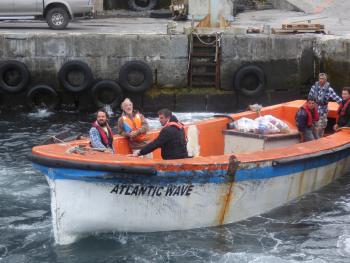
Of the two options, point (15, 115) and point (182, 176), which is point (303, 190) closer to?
point (182, 176)

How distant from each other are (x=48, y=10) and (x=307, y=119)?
10483mm

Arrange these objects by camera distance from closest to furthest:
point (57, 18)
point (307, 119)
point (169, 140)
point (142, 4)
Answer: point (169, 140) → point (307, 119) → point (57, 18) → point (142, 4)

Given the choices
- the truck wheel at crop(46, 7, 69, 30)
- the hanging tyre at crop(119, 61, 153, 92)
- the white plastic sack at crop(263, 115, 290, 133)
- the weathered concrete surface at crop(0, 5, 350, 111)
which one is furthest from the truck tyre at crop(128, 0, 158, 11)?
the white plastic sack at crop(263, 115, 290, 133)

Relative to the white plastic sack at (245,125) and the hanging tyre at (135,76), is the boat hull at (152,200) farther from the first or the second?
the hanging tyre at (135,76)

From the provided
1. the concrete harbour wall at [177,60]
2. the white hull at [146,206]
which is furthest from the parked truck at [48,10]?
the white hull at [146,206]

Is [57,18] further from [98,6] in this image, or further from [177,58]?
[98,6]

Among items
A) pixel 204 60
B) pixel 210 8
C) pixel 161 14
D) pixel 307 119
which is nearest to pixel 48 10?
pixel 210 8

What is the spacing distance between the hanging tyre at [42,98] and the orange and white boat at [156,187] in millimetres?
7352

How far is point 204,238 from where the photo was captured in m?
10.1

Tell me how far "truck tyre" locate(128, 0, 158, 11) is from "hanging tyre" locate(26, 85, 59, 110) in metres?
Answer: 9.00

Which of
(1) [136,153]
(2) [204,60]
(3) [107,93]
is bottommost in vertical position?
(3) [107,93]

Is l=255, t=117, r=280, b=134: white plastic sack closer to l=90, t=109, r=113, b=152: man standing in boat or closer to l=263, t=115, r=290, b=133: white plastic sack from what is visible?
l=263, t=115, r=290, b=133: white plastic sack

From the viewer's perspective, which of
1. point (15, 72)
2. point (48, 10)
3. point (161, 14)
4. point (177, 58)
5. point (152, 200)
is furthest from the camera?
point (161, 14)

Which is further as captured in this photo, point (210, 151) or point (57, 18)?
point (57, 18)
